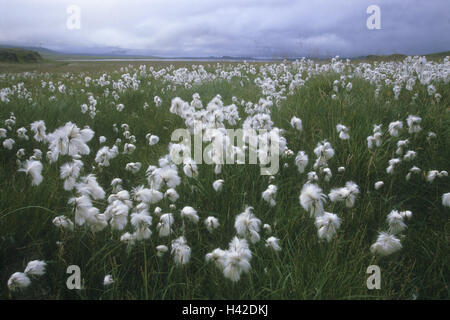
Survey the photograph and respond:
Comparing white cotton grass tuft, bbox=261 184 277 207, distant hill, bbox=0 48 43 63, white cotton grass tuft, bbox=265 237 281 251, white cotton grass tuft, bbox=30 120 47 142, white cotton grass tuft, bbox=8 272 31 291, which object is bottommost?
white cotton grass tuft, bbox=8 272 31 291

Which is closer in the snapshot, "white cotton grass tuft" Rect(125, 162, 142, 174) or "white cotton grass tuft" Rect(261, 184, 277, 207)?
"white cotton grass tuft" Rect(261, 184, 277, 207)

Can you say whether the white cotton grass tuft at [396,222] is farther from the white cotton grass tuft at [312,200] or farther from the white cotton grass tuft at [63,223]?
the white cotton grass tuft at [63,223]

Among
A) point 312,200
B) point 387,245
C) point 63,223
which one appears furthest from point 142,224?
point 387,245

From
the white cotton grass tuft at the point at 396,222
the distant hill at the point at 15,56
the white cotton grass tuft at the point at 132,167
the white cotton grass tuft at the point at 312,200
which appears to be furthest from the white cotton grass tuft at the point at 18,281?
the distant hill at the point at 15,56

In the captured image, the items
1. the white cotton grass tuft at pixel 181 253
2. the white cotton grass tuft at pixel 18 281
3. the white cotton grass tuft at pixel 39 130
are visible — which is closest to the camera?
the white cotton grass tuft at pixel 18 281

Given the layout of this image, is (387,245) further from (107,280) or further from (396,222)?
(107,280)

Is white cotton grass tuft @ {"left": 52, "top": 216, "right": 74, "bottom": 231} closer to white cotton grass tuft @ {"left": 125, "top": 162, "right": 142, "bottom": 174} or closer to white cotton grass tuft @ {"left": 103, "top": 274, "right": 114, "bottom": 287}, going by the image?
white cotton grass tuft @ {"left": 103, "top": 274, "right": 114, "bottom": 287}

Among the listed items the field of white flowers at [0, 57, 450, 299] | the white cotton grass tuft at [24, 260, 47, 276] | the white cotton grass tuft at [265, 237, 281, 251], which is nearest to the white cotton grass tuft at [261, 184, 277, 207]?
the field of white flowers at [0, 57, 450, 299]

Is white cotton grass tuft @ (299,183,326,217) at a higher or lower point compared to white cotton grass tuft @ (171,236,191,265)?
higher

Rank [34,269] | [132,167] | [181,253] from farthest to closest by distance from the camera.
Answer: [132,167] → [181,253] → [34,269]
